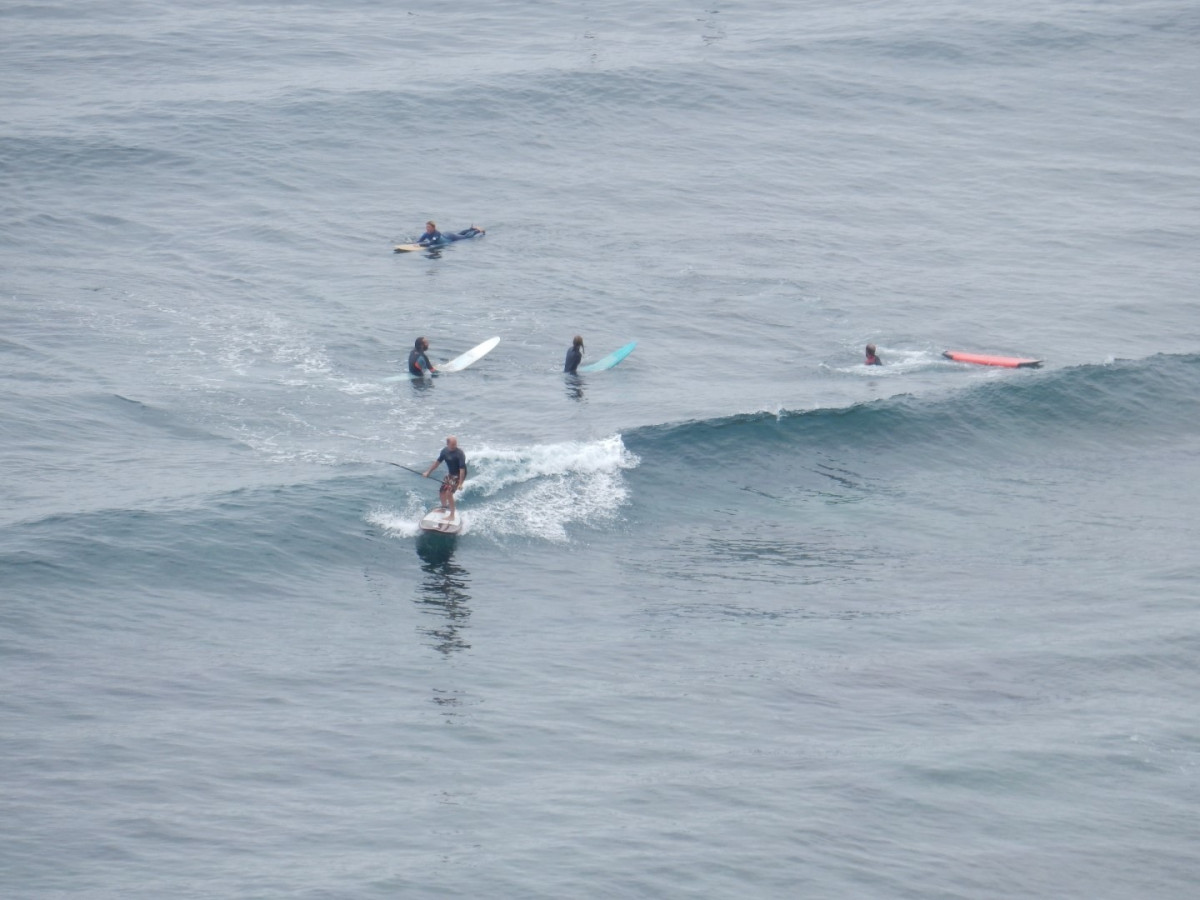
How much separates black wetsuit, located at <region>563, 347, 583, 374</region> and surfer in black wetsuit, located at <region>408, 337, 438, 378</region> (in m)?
3.89

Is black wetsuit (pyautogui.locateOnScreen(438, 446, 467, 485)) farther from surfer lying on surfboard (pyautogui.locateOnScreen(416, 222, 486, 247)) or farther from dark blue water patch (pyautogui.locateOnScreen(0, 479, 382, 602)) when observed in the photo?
surfer lying on surfboard (pyautogui.locateOnScreen(416, 222, 486, 247))

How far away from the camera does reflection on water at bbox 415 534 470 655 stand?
2842 centimetres

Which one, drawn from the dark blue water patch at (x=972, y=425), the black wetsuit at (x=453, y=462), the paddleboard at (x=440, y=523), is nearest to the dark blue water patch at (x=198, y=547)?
the paddleboard at (x=440, y=523)

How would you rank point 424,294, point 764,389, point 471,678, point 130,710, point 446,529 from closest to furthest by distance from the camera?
point 130,710 < point 471,678 < point 446,529 < point 764,389 < point 424,294

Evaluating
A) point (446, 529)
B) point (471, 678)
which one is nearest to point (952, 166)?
point (446, 529)

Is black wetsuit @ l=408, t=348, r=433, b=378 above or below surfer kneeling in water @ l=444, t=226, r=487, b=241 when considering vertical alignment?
below

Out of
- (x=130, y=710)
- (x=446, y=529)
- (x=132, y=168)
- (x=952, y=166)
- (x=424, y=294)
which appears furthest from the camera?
(x=952, y=166)

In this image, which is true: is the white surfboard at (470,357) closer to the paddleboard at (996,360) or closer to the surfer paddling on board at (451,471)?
the surfer paddling on board at (451,471)

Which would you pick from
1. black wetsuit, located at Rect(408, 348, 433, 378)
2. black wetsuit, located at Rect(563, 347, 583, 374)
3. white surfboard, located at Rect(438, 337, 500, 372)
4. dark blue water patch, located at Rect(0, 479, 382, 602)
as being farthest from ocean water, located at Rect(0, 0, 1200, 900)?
black wetsuit, located at Rect(563, 347, 583, 374)

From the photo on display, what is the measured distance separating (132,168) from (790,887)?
4958cm

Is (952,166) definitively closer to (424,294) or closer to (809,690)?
(424,294)

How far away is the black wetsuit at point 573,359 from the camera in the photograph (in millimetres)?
41938

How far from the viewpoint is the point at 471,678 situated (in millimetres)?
26766

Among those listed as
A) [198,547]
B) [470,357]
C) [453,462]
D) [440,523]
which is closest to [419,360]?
[470,357]
